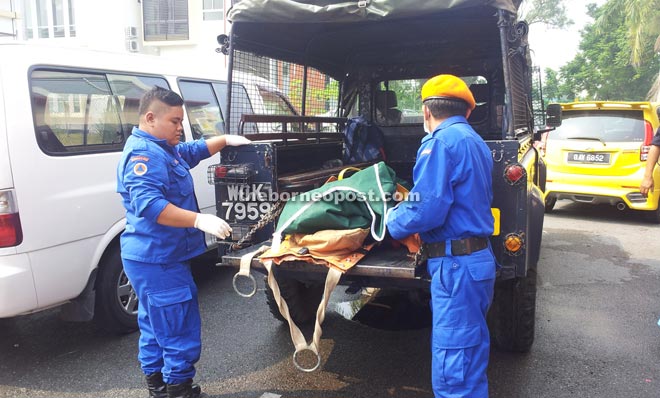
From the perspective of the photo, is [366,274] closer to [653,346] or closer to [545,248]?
[653,346]

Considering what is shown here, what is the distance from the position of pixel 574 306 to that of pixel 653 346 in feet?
2.56

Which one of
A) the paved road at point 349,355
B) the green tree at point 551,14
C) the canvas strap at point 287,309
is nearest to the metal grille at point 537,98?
the paved road at point 349,355

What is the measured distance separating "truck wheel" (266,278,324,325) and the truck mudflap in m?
0.97

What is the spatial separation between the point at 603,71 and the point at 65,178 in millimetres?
33719

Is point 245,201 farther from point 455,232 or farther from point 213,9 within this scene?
point 213,9

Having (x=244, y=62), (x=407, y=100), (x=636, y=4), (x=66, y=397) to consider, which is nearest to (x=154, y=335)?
(x=66, y=397)

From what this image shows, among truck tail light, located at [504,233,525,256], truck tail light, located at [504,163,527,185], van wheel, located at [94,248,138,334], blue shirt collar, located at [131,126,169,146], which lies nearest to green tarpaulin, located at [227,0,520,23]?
truck tail light, located at [504,163,527,185]

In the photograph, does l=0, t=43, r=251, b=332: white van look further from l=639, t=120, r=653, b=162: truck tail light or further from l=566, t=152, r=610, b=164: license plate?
l=639, t=120, r=653, b=162: truck tail light

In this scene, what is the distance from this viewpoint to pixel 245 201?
3.16 meters

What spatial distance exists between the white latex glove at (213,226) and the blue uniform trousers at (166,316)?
15.0 inches

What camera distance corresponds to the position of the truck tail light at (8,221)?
2.89 meters

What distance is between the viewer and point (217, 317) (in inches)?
162

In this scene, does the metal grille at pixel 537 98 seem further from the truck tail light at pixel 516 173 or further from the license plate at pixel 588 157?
the truck tail light at pixel 516 173

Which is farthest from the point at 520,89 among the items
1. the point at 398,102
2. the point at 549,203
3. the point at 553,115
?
the point at 549,203
